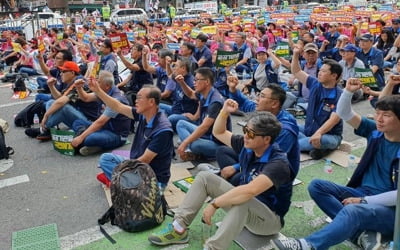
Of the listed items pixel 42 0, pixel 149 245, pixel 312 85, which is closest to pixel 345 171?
pixel 312 85

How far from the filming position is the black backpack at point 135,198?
12.5ft

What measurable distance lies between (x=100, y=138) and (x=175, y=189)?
1.74m

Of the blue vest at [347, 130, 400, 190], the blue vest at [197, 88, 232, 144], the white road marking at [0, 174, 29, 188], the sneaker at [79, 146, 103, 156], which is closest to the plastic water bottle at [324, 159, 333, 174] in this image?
the blue vest at [197, 88, 232, 144]

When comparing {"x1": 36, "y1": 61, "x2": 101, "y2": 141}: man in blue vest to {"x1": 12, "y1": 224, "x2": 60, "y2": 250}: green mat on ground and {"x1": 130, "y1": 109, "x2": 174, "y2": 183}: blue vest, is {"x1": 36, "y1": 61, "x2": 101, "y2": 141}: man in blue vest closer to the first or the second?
{"x1": 130, "y1": 109, "x2": 174, "y2": 183}: blue vest

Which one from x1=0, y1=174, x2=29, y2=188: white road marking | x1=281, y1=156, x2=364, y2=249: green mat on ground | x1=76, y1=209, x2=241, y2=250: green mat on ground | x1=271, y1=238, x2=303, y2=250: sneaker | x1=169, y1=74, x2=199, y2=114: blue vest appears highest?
x1=169, y1=74, x2=199, y2=114: blue vest

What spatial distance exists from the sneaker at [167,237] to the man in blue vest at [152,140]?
0.76 metres

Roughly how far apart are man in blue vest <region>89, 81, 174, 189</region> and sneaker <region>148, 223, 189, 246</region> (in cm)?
76

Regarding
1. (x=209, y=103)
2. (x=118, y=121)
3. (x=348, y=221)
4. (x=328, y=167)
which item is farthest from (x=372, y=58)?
(x=348, y=221)

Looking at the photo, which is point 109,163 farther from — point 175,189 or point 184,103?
point 184,103

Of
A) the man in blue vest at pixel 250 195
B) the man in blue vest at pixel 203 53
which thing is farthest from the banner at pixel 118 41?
the man in blue vest at pixel 250 195

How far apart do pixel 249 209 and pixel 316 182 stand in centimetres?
74

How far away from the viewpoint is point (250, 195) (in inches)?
125

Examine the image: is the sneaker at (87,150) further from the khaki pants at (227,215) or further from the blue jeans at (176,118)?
the khaki pants at (227,215)

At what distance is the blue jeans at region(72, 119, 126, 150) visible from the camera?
238 inches
